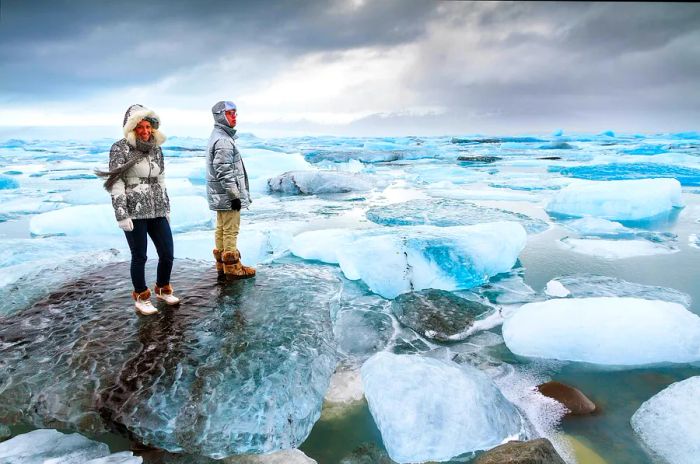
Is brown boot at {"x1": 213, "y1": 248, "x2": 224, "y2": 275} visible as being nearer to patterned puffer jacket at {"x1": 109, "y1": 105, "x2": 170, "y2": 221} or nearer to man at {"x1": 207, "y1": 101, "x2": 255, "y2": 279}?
man at {"x1": 207, "y1": 101, "x2": 255, "y2": 279}

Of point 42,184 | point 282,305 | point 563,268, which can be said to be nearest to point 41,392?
point 282,305

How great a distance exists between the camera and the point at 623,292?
4.49m

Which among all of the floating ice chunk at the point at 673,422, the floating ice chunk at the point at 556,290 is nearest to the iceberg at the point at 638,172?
the floating ice chunk at the point at 556,290

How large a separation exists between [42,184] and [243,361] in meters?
17.8

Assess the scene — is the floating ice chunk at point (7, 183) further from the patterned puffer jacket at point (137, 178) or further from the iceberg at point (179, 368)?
the patterned puffer jacket at point (137, 178)

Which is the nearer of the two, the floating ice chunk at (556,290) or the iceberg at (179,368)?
the iceberg at (179,368)

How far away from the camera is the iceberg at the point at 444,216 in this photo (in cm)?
768

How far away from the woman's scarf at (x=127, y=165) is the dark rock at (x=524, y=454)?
2.85 meters

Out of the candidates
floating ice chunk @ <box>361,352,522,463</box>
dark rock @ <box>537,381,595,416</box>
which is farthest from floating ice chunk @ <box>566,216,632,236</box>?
floating ice chunk @ <box>361,352,522,463</box>

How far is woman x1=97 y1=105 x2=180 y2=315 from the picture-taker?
9.02ft

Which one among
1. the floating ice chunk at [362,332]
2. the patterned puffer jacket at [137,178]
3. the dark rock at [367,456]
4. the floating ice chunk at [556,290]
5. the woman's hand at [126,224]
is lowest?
the dark rock at [367,456]

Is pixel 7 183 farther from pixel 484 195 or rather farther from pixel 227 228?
pixel 484 195

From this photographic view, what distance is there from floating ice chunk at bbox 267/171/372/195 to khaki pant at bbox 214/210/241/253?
9.57 m

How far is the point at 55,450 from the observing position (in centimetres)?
226
